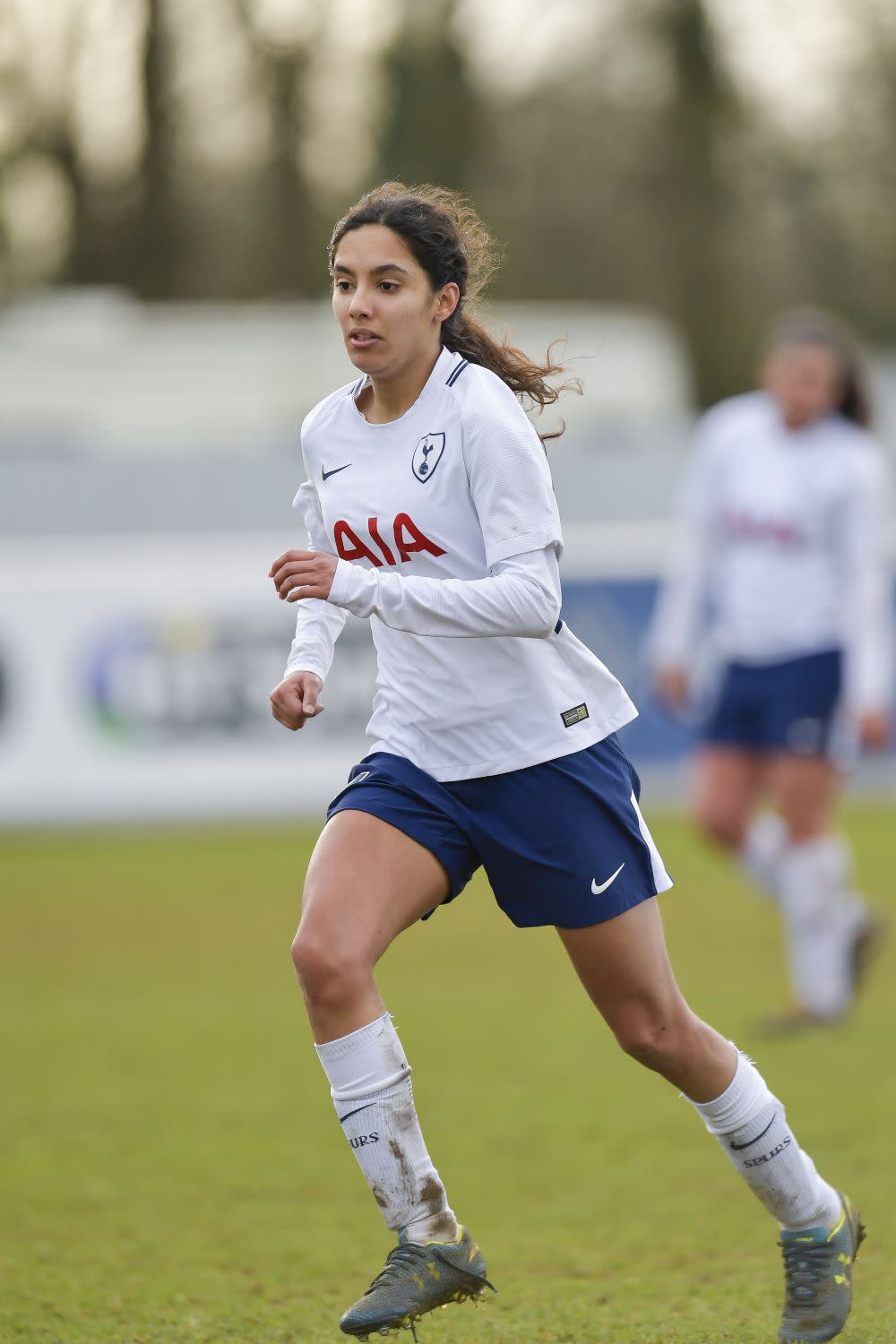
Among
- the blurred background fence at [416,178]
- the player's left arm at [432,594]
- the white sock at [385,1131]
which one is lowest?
the white sock at [385,1131]

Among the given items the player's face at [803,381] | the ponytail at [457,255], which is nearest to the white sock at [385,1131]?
the ponytail at [457,255]

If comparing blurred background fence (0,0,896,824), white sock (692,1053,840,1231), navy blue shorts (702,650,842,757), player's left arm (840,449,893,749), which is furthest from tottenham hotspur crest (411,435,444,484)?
blurred background fence (0,0,896,824)

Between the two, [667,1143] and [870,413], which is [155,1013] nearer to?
[667,1143]

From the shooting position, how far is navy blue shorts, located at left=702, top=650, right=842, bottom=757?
7.48m

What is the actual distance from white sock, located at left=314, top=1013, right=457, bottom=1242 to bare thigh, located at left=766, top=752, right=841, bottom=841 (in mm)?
3943

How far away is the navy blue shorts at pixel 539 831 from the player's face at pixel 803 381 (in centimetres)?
387

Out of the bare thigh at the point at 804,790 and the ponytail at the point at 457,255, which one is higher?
the ponytail at the point at 457,255

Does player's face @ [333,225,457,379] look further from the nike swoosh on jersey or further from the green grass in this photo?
the green grass

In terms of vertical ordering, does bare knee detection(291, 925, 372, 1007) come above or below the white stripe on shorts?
below

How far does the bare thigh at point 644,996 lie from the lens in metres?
3.88

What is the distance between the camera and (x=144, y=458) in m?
17.0

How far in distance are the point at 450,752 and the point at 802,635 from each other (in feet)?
12.6

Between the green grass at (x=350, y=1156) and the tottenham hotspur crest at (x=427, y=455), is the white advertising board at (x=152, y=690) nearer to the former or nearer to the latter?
the green grass at (x=350, y=1156)

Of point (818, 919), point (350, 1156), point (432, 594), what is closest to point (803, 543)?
point (818, 919)
